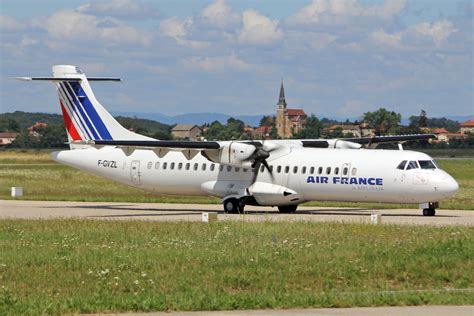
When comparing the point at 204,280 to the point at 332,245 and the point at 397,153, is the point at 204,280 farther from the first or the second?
the point at 397,153

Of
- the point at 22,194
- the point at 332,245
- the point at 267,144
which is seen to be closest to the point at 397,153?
the point at 267,144

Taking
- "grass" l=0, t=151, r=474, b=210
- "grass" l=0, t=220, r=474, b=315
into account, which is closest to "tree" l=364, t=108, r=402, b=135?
"grass" l=0, t=151, r=474, b=210

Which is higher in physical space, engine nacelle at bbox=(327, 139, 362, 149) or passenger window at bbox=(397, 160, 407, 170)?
engine nacelle at bbox=(327, 139, 362, 149)

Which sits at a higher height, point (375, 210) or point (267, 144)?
point (267, 144)

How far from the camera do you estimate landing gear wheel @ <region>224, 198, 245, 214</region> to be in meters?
37.8

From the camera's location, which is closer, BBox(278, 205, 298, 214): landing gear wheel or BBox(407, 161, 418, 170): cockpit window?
BBox(407, 161, 418, 170): cockpit window

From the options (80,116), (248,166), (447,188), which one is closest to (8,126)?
(80,116)

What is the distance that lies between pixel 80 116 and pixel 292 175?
421 inches

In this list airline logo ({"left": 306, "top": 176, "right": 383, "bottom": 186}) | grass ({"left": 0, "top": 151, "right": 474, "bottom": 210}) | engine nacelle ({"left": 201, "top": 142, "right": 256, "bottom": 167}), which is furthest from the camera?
grass ({"left": 0, "top": 151, "right": 474, "bottom": 210})

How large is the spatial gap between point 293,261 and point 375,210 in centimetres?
2067

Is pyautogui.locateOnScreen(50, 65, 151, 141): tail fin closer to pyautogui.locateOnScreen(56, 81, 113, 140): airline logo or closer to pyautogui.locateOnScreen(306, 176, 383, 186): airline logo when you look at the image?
pyautogui.locateOnScreen(56, 81, 113, 140): airline logo

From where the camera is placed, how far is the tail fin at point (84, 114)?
4272 centimetres

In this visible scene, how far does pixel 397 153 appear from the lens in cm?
3591

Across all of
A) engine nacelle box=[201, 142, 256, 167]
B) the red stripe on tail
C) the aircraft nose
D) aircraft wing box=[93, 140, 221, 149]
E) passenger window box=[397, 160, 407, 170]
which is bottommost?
the aircraft nose
